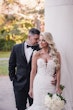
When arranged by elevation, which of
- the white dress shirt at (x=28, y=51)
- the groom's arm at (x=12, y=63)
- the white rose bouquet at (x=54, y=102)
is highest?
the white dress shirt at (x=28, y=51)

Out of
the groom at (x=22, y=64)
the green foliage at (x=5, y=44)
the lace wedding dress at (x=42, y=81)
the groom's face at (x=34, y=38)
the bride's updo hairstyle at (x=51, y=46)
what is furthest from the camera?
the green foliage at (x=5, y=44)

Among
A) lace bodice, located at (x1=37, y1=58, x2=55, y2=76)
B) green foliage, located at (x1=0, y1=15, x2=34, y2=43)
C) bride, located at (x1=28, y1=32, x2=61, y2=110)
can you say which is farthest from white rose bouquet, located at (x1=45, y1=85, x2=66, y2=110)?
green foliage, located at (x1=0, y1=15, x2=34, y2=43)

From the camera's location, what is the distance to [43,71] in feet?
→ 13.3

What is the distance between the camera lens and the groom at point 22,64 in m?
4.28

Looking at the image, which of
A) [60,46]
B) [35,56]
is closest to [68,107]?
[60,46]

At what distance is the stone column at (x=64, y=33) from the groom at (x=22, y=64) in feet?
2.03

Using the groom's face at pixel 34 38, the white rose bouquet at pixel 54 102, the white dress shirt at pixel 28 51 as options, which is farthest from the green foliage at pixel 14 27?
the white rose bouquet at pixel 54 102

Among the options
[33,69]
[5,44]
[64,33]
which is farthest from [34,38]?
[5,44]

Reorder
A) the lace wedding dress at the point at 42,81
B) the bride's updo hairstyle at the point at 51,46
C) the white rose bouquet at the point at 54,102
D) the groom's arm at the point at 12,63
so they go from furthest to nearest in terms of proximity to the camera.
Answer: the groom's arm at the point at 12,63 → the lace wedding dress at the point at 42,81 → the bride's updo hairstyle at the point at 51,46 → the white rose bouquet at the point at 54,102

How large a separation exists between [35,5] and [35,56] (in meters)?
5.13

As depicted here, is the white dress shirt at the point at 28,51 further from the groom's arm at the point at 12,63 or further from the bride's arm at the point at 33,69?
the bride's arm at the point at 33,69

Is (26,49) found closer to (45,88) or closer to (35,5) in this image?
(45,88)

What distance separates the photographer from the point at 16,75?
4.54 meters

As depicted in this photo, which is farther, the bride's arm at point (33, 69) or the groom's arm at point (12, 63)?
the groom's arm at point (12, 63)
